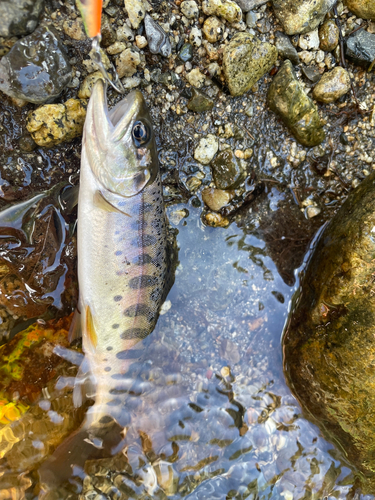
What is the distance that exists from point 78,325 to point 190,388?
113 centimetres

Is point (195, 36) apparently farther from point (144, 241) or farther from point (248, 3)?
point (144, 241)

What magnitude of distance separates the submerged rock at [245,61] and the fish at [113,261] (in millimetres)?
827

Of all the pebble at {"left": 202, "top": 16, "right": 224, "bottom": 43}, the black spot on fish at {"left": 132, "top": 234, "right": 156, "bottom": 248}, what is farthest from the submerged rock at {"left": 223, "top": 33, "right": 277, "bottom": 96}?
the black spot on fish at {"left": 132, "top": 234, "right": 156, "bottom": 248}

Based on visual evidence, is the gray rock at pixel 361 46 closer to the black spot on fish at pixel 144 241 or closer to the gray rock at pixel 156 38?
the gray rock at pixel 156 38

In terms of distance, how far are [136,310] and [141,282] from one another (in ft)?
0.80

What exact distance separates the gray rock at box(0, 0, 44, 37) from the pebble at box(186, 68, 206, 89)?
3.74ft

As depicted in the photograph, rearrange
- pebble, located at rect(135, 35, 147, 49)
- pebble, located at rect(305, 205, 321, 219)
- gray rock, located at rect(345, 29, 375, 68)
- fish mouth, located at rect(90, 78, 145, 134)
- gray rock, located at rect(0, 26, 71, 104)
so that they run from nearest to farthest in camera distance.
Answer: fish mouth, located at rect(90, 78, 145, 134) < gray rock, located at rect(0, 26, 71, 104) < pebble, located at rect(135, 35, 147, 49) < gray rock, located at rect(345, 29, 375, 68) < pebble, located at rect(305, 205, 321, 219)

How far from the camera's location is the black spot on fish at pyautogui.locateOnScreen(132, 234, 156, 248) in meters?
2.31

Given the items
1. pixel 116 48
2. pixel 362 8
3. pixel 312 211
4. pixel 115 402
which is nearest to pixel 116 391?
pixel 115 402

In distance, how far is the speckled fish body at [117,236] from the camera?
6.98 ft

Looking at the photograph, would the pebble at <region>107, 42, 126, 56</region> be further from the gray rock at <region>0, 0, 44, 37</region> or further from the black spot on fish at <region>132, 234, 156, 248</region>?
the black spot on fish at <region>132, 234, 156, 248</region>

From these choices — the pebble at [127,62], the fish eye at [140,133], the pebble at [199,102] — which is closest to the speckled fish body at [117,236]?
the fish eye at [140,133]

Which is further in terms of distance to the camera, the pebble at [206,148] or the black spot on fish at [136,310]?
the pebble at [206,148]

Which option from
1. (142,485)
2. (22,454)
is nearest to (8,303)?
(22,454)
